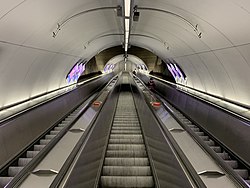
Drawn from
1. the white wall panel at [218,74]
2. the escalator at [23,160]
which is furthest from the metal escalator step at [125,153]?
the white wall panel at [218,74]

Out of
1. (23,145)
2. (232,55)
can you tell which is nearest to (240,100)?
(232,55)

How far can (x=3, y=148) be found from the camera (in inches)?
205

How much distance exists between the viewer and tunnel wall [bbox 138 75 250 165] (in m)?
5.67

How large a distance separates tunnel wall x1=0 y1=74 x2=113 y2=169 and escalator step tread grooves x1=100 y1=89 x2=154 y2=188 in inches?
71.8

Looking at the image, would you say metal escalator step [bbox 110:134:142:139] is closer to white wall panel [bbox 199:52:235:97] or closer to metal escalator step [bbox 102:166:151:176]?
metal escalator step [bbox 102:166:151:176]

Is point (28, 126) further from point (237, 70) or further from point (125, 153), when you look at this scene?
point (237, 70)

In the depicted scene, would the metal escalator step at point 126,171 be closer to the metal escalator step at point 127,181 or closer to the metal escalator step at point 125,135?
the metal escalator step at point 127,181

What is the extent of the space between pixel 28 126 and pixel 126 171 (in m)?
2.65

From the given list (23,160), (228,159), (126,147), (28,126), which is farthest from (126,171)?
(28,126)

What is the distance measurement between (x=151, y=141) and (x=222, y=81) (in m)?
4.72

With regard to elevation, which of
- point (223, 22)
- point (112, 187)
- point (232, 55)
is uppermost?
point (223, 22)

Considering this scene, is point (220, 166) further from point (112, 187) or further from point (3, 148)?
point (3, 148)

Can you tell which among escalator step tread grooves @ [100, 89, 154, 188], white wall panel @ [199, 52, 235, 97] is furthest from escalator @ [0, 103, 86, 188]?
white wall panel @ [199, 52, 235, 97]

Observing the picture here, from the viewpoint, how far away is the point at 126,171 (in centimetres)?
537
